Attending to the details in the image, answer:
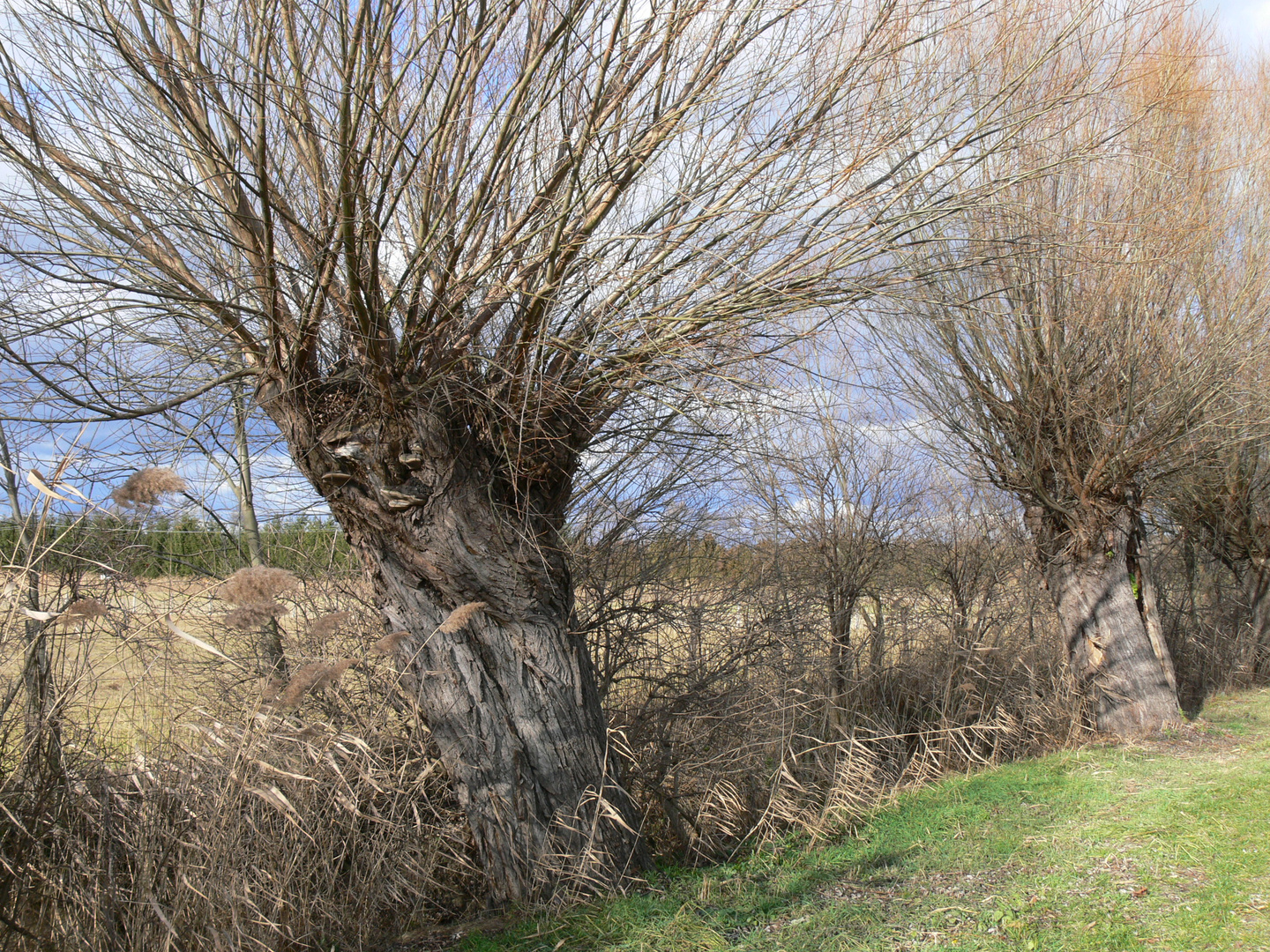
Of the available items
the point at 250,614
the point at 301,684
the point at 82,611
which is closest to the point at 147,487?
the point at 82,611

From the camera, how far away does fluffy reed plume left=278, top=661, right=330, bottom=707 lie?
10.4ft

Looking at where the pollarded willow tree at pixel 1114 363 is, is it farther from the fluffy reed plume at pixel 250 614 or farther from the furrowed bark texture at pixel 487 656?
the fluffy reed plume at pixel 250 614

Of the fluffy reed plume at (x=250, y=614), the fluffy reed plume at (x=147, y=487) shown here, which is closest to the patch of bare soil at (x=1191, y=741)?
the fluffy reed plume at (x=250, y=614)

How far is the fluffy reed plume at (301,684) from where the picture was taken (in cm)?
317

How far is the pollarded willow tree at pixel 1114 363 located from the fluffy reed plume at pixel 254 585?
5.90 metres

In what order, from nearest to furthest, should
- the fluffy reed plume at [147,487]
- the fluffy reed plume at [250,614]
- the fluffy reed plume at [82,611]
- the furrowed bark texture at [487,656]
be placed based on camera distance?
the fluffy reed plume at [82,611]
the fluffy reed plume at [147,487]
the fluffy reed plume at [250,614]
the furrowed bark texture at [487,656]

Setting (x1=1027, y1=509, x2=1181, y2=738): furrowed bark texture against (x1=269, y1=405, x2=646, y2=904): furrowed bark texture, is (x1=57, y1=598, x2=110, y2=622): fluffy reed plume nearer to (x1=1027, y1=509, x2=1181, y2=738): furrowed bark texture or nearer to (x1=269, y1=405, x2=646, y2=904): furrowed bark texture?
(x1=269, y1=405, x2=646, y2=904): furrowed bark texture

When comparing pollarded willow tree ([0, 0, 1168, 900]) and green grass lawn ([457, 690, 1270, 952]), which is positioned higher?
pollarded willow tree ([0, 0, 1168, 900])

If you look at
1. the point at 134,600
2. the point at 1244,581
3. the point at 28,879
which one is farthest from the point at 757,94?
the point at 1244,581

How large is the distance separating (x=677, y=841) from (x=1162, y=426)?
659 centimetres

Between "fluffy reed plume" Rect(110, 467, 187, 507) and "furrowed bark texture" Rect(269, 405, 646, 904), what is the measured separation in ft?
3.72

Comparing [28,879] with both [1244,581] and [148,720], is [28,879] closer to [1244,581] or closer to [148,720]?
[148,720]

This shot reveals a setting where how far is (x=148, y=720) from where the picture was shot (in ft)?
12.8

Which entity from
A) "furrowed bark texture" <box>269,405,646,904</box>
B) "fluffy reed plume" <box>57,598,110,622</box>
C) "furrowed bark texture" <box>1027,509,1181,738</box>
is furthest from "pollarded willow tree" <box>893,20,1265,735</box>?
"fluffy reed plume" <box>57,598,110,622</box>
